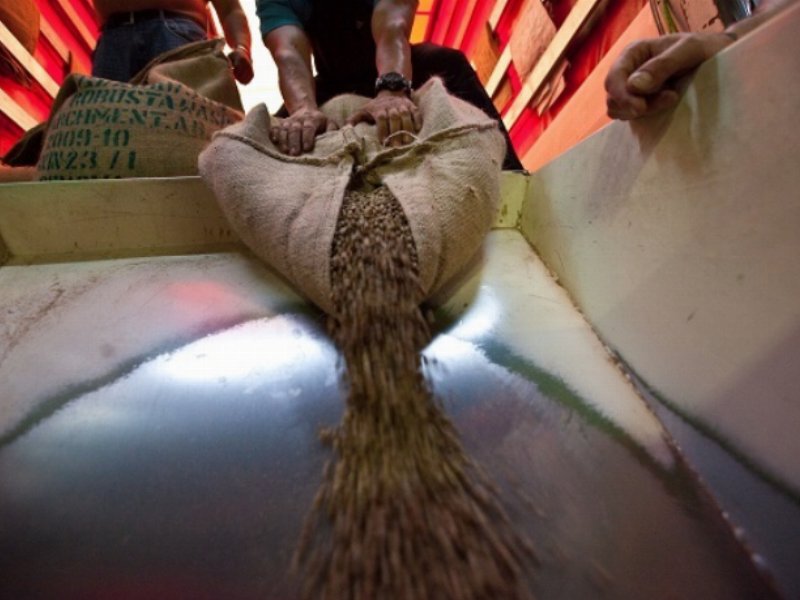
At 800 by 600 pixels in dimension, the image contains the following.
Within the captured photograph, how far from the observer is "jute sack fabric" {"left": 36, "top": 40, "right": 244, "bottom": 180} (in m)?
0.92

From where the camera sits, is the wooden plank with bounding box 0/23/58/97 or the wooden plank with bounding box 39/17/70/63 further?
the wooden plank with bounding box 39/17/70/63

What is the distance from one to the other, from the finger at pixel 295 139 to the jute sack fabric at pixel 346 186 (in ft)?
0.12

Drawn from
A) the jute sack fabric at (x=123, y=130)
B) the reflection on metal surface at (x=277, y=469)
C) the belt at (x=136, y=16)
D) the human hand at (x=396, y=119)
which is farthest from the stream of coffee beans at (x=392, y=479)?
the belt at (x=136, y=16)

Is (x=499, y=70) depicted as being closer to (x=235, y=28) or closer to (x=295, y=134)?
(x=235, y=28)

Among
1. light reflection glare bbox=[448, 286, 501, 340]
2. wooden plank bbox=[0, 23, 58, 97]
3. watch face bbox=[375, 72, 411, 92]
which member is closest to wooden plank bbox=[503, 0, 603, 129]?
watch face bbox=[375, 72, 411, 92]

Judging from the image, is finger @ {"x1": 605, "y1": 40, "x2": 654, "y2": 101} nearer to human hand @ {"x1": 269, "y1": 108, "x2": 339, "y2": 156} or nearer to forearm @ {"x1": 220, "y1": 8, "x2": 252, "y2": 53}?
human hand @ {"x1": 269, "y1": 108, "x2": 339, "y2": 156}

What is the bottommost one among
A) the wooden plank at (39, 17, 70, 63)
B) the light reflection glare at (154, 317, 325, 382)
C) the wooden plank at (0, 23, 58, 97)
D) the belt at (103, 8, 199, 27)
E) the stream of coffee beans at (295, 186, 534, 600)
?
the stream of coffee beans at (295, 186, 534, 600)

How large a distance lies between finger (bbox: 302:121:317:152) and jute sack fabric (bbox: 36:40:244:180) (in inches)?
12.6

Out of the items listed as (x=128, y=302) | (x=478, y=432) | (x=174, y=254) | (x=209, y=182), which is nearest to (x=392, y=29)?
(x=209, y=182)

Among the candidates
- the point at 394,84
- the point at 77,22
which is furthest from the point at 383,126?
the point at 77,22

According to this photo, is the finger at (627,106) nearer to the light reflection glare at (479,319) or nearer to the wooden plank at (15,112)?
the light reflection glare at (479,319)

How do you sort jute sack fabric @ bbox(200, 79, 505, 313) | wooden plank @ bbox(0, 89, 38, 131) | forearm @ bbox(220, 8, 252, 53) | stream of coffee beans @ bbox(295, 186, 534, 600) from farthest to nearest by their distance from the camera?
wooden plank @ bbox(0, 89, 38, 131) < forearm @ bbox(220, 8, 252, 53) < jute sack fabric @ bbox(200, 79, 505, 313) < stream of coffee beans @ bbox(295, 186, 534, 600)

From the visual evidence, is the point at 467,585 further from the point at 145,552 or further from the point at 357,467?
the point at 145,552

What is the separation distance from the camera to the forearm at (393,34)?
1.26 m
